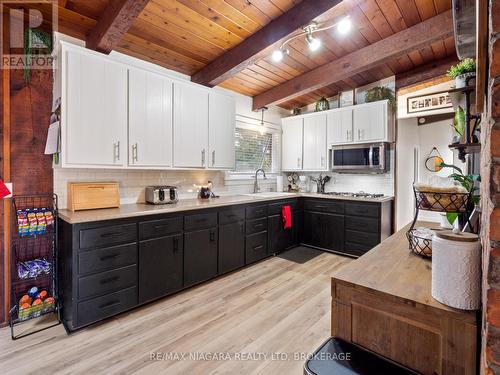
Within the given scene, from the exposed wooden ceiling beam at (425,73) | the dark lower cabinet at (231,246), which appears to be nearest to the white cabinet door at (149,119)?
the dark lower cabinet at (231,246)

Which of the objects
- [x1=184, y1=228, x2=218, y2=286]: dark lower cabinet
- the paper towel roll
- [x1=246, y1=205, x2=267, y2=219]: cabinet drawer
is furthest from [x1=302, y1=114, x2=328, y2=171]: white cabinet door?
the paper towel roll

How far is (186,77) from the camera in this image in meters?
3.43

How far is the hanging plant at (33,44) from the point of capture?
2.21 meters

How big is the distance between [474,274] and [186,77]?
11.5 feet

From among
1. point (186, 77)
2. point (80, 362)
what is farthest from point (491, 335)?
point (186, 77)

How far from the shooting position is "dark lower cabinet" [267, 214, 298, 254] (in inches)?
147

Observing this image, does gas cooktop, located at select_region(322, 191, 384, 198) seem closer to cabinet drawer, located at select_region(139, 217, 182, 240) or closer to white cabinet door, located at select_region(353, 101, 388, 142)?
white cabinet door, located at select_region(353, 101, 388, 142)

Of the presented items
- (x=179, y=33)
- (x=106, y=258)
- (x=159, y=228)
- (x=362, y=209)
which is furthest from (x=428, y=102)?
(x=106, y=258)

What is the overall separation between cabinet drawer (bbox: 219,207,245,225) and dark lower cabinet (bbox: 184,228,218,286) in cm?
17

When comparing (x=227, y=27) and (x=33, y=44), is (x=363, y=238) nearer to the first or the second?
(x=227, y=27)

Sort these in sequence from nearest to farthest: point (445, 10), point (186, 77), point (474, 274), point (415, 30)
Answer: point (474, 274), point (445, 10), point (415, 30), point (186, 77)

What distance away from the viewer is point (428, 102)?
12.0 ft

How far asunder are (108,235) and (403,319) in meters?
2.10

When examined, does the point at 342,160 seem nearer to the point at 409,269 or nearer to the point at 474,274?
the point at 409,269
